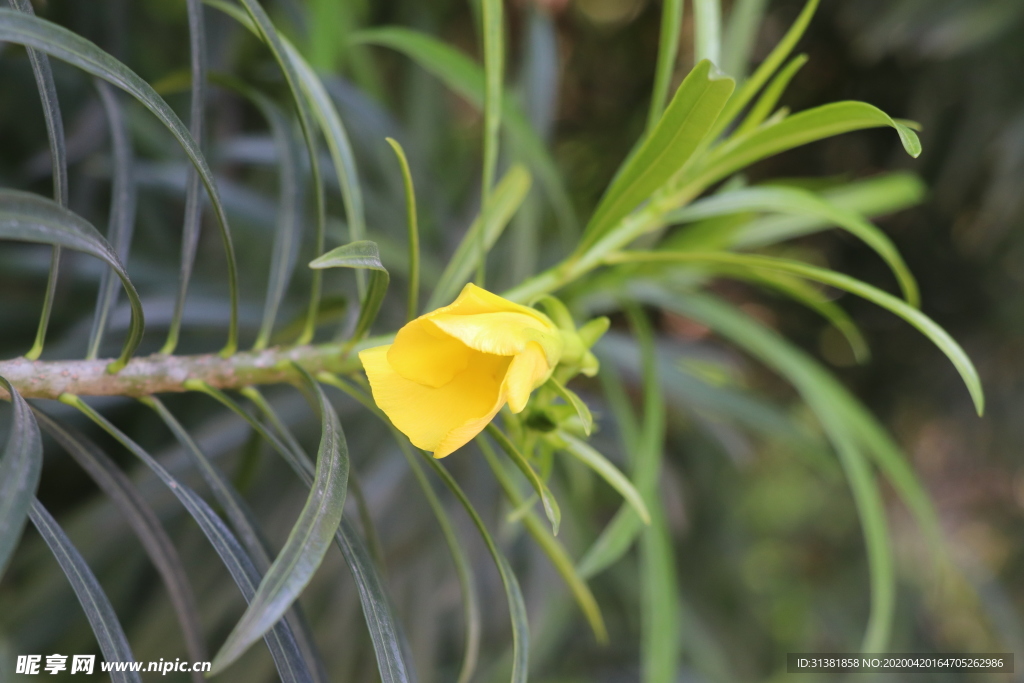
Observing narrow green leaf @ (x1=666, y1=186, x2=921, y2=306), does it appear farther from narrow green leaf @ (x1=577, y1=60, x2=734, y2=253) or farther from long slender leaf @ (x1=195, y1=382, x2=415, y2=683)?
long slender leaf @ (x1=195, y1=382, x2=415, y2=683)

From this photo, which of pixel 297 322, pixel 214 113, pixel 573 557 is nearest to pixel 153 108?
pixel 297 322

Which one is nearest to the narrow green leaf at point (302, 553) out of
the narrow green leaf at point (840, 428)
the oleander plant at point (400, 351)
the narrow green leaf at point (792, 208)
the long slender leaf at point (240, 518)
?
the oleander plant at point (400, 351)

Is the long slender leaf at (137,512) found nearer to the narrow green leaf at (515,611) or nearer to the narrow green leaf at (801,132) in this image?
the narrow green leaf at (515,611)

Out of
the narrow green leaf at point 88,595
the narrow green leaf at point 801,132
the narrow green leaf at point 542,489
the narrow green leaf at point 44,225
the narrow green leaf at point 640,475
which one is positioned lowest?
the narrow green leaf at point 640,475

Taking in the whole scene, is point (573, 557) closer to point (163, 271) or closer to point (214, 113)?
point (163, 271)

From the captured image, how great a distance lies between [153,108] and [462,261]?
227 millimetres

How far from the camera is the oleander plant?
32 cm

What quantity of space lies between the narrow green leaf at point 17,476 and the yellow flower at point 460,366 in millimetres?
140

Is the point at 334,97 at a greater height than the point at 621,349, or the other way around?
the point at 334,97

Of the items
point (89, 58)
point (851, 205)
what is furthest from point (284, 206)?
point (851, 205)

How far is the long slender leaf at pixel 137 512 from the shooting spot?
38cm

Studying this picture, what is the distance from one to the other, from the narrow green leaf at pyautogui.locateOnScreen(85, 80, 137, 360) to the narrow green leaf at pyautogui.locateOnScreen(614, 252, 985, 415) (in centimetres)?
33

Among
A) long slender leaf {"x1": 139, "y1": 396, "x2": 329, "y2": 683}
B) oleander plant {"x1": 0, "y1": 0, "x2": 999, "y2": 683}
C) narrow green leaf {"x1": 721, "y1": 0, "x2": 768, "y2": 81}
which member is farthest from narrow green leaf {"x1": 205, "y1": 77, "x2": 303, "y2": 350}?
narrow green leaf {"x1": 721, "y1": 0, "x2": 768, "y2": 81}

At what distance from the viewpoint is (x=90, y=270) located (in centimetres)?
66
